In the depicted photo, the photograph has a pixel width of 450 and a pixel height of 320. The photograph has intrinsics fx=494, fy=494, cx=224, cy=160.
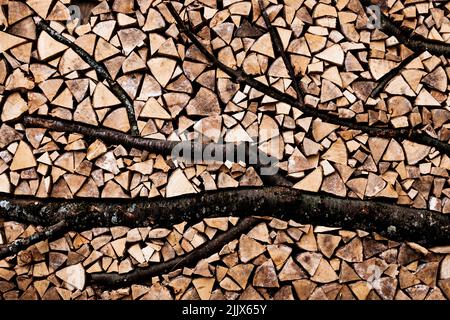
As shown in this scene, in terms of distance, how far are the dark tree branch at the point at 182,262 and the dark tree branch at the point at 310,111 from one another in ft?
2.19

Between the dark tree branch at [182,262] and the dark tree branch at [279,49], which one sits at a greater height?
the dark tree branch at [279,49]

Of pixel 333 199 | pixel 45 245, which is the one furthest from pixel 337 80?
pixel 45 245

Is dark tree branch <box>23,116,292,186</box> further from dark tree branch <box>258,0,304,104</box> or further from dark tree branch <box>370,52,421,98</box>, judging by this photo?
dark tree branch <box>370,52,421,98</box>

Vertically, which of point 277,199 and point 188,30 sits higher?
point 188,30

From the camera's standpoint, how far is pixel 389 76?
271cm

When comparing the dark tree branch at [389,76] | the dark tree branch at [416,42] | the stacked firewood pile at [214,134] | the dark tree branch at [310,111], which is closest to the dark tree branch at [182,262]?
the stacked firewood pile at [214,134]

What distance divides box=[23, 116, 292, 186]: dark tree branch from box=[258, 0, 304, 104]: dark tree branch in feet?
1.29

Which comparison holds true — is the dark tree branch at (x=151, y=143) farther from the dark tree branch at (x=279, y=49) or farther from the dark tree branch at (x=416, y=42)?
the dark tree branch at (x=416, y=42)

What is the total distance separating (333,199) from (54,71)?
1654 mm

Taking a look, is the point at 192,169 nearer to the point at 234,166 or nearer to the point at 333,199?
the point at 234,166

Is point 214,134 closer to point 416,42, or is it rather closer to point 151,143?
point 151,143

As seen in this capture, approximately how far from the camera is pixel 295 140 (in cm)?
266

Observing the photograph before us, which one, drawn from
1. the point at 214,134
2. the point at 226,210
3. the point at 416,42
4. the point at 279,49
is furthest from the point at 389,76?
the point at 226,210

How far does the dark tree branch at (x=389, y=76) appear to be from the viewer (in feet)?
8.81
